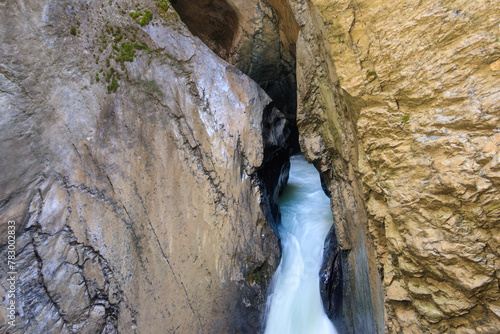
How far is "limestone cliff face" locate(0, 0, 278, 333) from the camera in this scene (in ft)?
12.4

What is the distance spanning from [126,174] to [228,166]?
5.92 feet

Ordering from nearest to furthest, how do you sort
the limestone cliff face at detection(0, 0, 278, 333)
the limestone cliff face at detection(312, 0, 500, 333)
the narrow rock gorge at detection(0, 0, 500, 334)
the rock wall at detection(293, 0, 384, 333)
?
the limestone cliff face at detection(312, 0, 500, 333) < the narrow rock gorge at detection(0, 0, 500, 334) < the rock wall at detection(293, 0, 384, 333) < the limestone cliff face at detection(0, 0, 278, 333)

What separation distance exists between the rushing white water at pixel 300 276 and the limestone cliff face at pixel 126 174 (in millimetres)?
391

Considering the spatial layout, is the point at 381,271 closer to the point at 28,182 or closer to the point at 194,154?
the point at 194,154

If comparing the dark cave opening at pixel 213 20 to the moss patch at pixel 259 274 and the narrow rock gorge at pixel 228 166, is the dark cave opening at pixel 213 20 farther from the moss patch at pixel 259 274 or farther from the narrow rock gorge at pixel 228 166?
the moss patch at pixel 259 274

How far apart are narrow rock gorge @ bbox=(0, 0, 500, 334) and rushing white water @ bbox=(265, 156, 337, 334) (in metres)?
0.26

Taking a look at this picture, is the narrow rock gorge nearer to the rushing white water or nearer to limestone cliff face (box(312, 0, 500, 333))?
limestone cliff face (box(312, 0, 500, 333))

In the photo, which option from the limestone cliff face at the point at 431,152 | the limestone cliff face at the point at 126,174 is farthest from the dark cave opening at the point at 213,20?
the limestone cliff face at the point at 431,152

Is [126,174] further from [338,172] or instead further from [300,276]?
[300,276]

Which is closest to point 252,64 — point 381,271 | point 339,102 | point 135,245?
point 339,102

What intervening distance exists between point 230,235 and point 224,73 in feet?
10.6

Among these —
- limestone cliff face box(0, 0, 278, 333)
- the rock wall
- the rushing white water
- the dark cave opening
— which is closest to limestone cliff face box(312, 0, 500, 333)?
the rock wall

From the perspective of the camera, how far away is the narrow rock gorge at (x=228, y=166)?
2.16 metres

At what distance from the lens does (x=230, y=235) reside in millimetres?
4832
